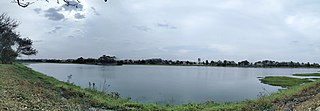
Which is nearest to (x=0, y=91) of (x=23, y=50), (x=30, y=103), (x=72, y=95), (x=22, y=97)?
(x=22, y=97)

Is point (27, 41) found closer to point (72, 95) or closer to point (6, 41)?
point (6, 41)

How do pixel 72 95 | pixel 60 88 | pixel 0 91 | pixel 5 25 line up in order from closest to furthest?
pixel 0 91 < pixel 72 95 < pixel 60 88 < pixel 5 25

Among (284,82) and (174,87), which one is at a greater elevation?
(284,82)

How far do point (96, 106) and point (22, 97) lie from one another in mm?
4628

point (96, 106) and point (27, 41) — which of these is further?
point (27, 41)

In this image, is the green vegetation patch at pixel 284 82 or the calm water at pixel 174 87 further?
the green vegetation patch at pixel 284 82

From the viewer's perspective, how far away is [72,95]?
1941cm

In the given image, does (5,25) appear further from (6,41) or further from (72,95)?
(72,95)

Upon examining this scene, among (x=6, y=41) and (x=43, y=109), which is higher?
(x=6, y=41)

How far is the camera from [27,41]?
61969mm

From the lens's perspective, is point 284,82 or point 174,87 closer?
point 174,87

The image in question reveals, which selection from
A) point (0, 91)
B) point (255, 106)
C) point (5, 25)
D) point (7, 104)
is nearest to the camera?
point (7, 104)

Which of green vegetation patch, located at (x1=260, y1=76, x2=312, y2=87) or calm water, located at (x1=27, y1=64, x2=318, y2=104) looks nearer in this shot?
calm water, located at (x1=27, y1=64, x2=318, y2=104)

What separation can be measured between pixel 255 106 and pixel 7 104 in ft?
36.3
